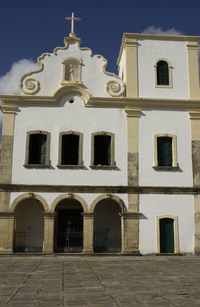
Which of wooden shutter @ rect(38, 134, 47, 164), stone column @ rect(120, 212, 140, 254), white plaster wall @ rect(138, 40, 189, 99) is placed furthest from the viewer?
white plaster wall @ rect(138, 40, 189, 99)

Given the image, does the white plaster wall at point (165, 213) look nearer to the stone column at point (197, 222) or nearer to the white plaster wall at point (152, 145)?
the stone column at point (197, 222)

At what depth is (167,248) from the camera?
18453 millimetres

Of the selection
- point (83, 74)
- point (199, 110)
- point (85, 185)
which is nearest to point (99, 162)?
point (85, 185)

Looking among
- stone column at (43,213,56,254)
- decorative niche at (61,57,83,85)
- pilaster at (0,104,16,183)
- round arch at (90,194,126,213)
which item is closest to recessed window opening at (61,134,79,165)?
round arch at (90,194,126,213)

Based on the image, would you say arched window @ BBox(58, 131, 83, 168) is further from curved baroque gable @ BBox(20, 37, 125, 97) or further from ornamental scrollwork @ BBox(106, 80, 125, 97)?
ornamental scrollwork @ BBox(106, 80, 125, 97)

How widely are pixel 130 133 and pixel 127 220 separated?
4.82 metres

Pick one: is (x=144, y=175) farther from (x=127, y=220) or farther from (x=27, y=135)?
(x=27, y=135)

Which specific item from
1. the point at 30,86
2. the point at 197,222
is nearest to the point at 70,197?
the point at 30,86

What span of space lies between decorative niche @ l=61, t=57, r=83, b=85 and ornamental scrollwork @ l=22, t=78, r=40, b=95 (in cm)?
156

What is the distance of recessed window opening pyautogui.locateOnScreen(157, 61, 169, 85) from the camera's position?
2052cm

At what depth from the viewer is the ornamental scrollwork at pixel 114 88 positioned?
19.9m

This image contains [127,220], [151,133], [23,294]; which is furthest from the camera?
[151,133]

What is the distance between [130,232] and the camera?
18.3 meters

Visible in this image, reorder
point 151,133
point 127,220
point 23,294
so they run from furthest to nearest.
→ point 151,133 → point 127,220 → point 23,294
